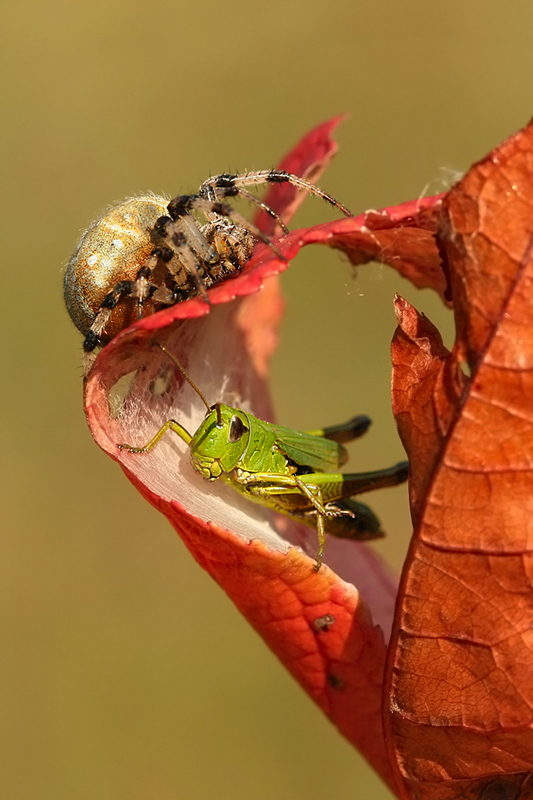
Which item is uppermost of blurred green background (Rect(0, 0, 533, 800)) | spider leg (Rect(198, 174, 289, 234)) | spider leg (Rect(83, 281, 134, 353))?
spider leg (Rect(198, 174, 289, 234))

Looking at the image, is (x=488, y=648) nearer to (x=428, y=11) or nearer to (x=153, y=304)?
(x=153, y=304)

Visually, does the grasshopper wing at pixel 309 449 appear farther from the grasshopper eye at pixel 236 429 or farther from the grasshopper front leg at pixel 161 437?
the grasshopper front leg at pixel 161 437

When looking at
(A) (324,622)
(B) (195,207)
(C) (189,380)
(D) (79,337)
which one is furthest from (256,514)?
(D) (79,337)

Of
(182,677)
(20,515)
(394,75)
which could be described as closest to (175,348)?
(182,677)

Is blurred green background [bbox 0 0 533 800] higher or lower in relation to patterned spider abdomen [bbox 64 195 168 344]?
lower

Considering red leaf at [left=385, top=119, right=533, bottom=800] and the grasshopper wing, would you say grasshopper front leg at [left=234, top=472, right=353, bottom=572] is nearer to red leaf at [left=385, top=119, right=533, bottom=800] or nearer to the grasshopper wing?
the grasshopper wing

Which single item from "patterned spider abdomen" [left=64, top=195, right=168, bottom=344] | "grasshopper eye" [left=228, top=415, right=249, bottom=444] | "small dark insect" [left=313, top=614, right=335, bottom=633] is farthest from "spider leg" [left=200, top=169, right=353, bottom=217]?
"small dark insect" [left=313, top=614, right=335, bottom=633]

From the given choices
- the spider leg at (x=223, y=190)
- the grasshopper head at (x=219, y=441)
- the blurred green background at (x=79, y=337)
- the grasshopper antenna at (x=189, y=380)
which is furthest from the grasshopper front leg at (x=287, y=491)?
the blurred green background at (x=79, y=337)
